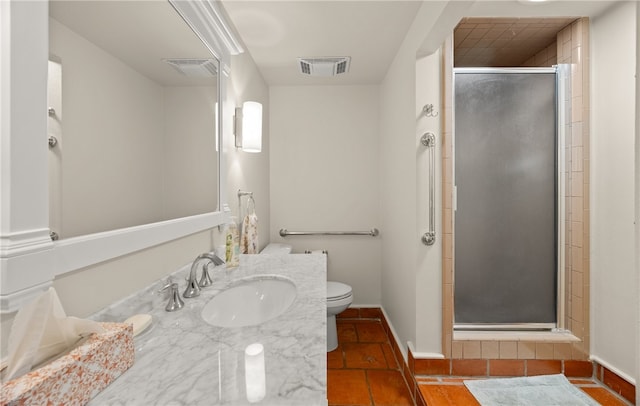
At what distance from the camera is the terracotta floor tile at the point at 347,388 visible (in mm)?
1681

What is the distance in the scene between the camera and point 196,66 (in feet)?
3.98

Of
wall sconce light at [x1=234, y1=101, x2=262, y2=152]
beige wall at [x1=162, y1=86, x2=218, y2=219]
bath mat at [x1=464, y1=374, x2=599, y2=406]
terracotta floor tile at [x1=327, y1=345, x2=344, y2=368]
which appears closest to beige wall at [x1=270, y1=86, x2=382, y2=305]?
terracotta floor tile at [x1=327, y1=345, x2=344, y2=368]

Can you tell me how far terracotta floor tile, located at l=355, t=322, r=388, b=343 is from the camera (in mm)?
2344

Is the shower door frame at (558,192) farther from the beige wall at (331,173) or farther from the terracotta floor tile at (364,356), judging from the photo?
the beige wall at (331,173)

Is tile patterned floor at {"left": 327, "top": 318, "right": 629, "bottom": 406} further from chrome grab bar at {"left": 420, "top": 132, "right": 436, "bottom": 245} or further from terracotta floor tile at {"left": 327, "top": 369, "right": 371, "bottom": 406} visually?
chrome grab bar at {"left": 420, "top": 132, "right": 436, "bottom": 245}

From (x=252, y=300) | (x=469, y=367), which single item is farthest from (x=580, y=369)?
(x=252, y=300)

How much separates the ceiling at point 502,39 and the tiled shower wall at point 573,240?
183 millimetres

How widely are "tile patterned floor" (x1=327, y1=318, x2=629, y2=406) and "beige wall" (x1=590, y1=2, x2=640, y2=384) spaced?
34 centimetres

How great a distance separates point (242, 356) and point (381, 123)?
2427mm

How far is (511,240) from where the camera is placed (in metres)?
1.88

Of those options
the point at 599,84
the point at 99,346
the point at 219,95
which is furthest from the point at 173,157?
the point at 599,84

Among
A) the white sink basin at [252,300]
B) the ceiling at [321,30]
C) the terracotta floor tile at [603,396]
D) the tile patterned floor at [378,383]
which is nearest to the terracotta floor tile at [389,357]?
the tile patterned floor at [378,383]

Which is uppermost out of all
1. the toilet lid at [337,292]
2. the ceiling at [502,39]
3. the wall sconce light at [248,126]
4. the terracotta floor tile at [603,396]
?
the ceiling at [502,39]

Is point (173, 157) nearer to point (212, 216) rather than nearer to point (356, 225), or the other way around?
point (212, 216)
